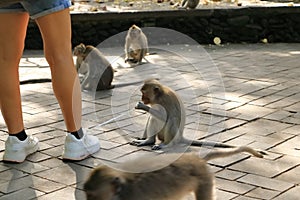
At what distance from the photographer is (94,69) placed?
6.42m

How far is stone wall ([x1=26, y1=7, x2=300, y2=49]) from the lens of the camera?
9.14 m

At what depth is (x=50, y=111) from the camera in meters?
5.14

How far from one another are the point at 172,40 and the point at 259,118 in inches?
145

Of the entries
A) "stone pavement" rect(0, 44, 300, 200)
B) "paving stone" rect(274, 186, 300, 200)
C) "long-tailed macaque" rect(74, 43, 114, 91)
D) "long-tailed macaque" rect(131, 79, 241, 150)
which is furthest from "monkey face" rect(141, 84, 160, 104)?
"long-tailed macaque" rect(74, 43, 114, 91)

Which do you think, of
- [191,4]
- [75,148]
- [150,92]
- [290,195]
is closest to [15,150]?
[75,148]

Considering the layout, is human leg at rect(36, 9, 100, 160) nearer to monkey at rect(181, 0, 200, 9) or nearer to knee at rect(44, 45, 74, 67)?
knee at rect(44, 45, 74, 67)

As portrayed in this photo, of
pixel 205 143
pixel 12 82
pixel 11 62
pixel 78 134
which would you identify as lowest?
pixel 205 143

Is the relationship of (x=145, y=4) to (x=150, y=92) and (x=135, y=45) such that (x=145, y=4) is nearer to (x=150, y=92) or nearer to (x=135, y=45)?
(x=135, y=45)

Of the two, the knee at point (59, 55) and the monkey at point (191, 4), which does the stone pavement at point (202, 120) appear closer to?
the knee at point (59, 55)

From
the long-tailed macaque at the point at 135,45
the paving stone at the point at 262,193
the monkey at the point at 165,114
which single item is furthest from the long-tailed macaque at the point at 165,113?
the long-tailed macaque at the point at 135,45

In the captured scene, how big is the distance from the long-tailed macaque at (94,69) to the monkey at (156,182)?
128 inches

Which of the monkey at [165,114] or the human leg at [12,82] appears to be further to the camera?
the monkey at [165,114]

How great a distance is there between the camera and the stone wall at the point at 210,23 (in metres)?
9.14

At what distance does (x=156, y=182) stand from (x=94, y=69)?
3.89 meters
